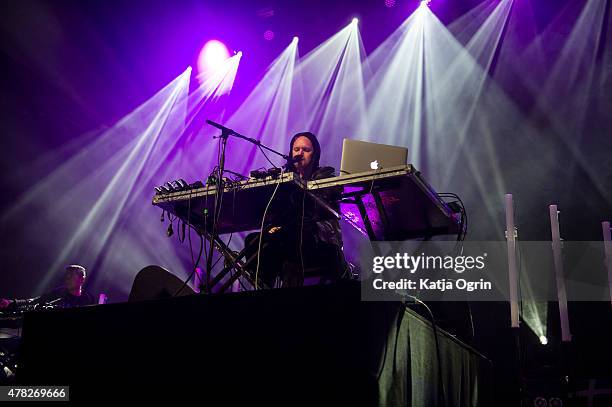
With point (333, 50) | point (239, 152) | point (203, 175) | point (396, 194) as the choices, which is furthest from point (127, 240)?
point (396, 194)

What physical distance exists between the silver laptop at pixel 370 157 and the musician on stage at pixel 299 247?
123mm

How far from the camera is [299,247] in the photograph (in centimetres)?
243

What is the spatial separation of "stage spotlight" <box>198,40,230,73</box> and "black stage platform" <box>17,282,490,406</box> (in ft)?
17.8

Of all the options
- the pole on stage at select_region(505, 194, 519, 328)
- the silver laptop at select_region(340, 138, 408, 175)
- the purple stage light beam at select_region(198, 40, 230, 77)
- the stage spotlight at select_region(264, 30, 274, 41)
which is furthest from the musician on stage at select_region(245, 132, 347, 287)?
the purple stage light beam at select_region(198, 40, 230, 77)

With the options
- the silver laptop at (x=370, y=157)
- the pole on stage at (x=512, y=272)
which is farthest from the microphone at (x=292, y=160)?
the pole on stage at (x=512, y=272)

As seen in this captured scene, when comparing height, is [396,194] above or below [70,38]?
below

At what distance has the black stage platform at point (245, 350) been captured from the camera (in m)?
1.34

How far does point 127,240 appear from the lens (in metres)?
6.54

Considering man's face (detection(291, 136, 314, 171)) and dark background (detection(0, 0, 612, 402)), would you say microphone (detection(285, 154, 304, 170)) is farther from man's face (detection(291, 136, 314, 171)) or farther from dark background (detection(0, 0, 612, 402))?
dark background (detection(0, 0, 612, 402))

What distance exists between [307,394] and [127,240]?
570 cm

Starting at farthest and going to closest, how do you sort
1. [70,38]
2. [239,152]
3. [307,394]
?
[239,152] < [70,38] < [307,394]

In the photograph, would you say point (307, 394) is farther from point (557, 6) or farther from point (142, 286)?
point (557, 6)

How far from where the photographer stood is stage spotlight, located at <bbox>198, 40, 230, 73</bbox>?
6.68m

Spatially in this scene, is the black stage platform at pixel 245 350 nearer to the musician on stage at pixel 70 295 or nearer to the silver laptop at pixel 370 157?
the silver laptop at pixel 370 157
